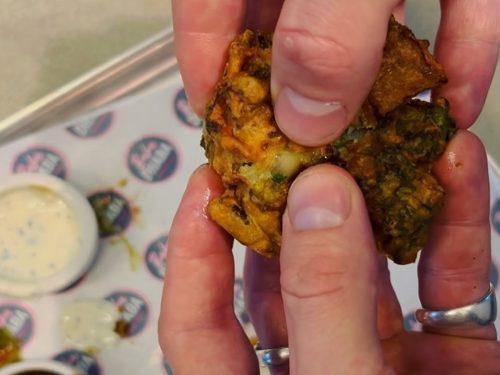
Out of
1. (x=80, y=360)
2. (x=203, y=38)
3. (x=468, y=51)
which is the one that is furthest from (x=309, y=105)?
(x=80, y=360)

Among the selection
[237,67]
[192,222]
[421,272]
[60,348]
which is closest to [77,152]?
[60,348]

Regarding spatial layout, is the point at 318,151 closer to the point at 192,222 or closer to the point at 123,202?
the point at 192,222

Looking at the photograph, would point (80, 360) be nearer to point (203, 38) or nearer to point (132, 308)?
point (132, 308)

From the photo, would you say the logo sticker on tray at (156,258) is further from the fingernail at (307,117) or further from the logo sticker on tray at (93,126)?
the fingernail at (307,117)

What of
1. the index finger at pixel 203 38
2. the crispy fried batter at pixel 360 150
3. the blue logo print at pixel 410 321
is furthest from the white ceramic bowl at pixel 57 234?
the blue logo print at pixel 410 321

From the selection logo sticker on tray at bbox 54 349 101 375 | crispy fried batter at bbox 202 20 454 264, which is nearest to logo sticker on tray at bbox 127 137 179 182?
logo sticker on tray at bbox 54 349 101 375
